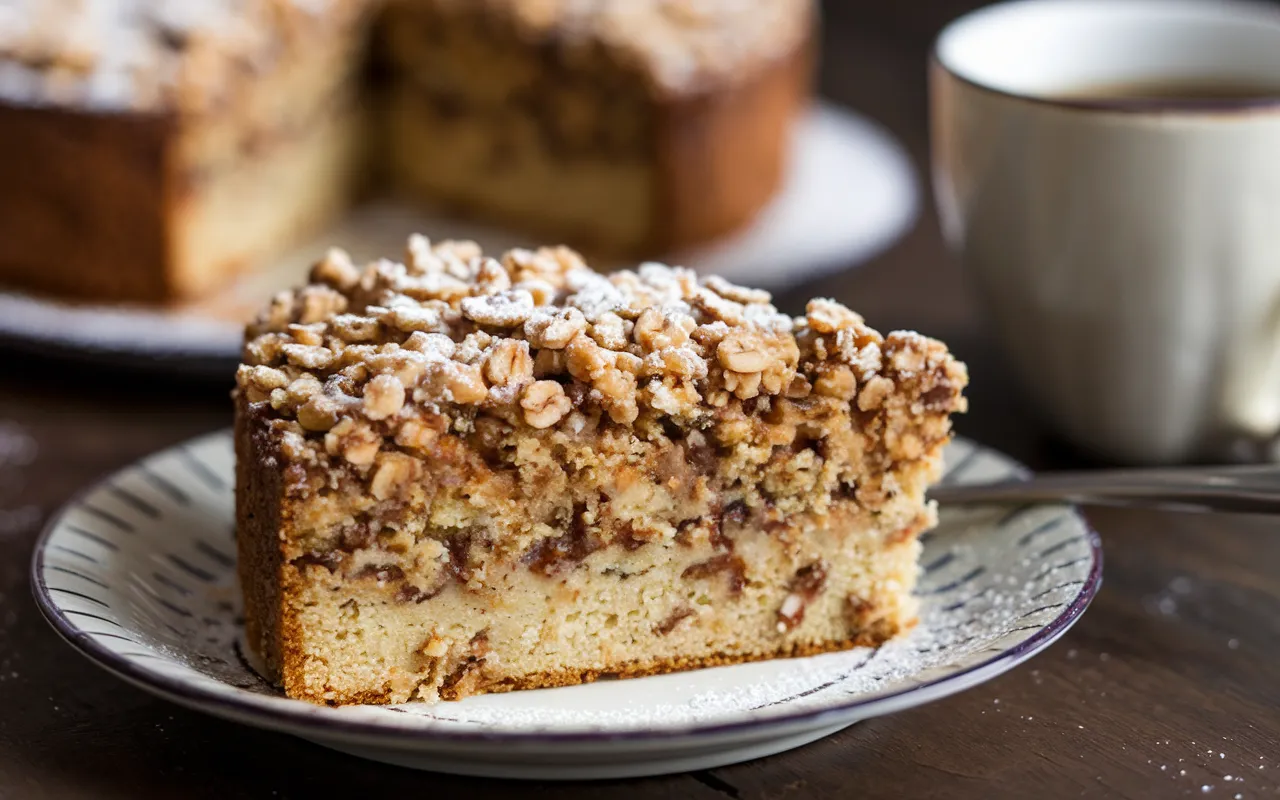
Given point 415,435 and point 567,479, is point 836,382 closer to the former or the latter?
point 567,479

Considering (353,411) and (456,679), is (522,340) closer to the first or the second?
(353,411)

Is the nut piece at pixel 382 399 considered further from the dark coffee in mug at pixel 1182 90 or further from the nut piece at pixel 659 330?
the dark coffee in mug at pixel 1182 90

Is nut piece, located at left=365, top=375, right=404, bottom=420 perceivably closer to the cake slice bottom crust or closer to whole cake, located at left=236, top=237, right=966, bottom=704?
whole cake, located at left=236, top=237, right=966, bottom=704

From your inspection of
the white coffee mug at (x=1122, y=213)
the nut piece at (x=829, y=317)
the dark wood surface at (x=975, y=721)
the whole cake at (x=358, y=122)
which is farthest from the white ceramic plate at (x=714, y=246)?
the nut piece at (x=829, y=317)

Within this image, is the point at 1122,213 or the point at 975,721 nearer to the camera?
the point at 975,721

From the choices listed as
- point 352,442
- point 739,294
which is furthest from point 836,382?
point 352,442

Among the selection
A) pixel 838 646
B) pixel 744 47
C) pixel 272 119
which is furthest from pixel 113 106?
pixel 838 646

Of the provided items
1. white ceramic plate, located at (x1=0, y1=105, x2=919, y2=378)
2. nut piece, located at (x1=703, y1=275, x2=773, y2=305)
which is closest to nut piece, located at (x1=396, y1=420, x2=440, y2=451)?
nut piece, located at (x1=703, y1=275, x2=773, y2=305)
